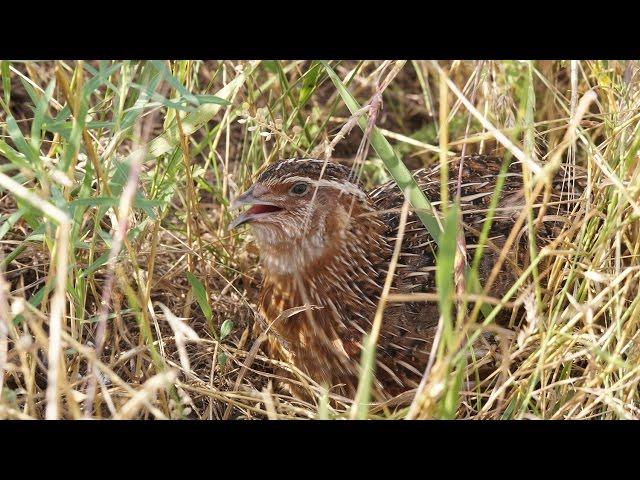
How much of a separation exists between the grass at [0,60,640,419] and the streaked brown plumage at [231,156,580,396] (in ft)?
0.36

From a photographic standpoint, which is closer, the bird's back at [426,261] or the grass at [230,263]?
the grass at [230,263]

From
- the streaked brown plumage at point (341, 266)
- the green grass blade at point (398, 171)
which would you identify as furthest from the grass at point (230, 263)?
the streaked brown plumage at point (341, 266)

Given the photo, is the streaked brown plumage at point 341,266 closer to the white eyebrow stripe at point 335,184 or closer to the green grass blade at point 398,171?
the white eyebrow stripe at point 335,184

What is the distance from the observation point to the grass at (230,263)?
197 cm

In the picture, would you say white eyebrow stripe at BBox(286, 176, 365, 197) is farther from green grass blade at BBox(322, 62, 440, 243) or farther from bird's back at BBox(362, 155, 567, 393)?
green grass blade at BBox(322, 62, 440, 243)

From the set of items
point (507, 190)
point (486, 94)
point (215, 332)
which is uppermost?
point (486, 94)

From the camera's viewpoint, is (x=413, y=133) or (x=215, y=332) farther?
(x=413, y=133)

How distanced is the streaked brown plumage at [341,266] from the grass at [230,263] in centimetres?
11

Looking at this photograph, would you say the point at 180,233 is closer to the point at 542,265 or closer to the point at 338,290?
the point at 338,290

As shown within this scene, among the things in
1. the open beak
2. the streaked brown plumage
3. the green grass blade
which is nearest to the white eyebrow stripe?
the streaked brown plumage

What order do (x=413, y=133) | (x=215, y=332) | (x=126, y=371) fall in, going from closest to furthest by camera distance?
1. (x=126, y=371)
2. (x=215, y=332)
3. (x=413, y=133)

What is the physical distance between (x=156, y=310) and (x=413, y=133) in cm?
161

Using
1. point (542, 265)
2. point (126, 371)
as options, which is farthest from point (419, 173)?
point (126, 371)

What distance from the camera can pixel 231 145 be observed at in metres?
4.24
